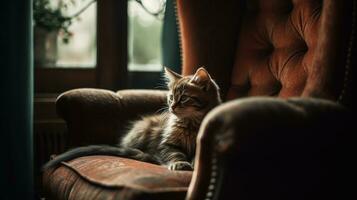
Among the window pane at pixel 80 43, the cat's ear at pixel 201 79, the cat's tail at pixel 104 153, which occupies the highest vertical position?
the window pane at pixel 80 43

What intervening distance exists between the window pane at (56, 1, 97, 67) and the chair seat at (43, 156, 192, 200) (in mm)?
1089

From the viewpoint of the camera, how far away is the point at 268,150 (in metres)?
0.89

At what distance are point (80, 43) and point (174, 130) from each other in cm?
105

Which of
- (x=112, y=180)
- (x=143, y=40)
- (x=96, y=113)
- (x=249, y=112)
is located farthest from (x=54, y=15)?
(x=249, y=112)

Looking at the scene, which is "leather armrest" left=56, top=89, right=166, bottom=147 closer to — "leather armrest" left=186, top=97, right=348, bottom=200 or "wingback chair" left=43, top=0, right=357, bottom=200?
"wingback chair" left=43, top=0, right=357, bottom=200

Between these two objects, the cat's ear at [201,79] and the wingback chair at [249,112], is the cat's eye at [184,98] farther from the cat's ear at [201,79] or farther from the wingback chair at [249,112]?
the wingback chair at [249,112]

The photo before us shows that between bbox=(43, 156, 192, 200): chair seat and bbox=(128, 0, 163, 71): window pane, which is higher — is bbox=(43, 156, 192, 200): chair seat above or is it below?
below

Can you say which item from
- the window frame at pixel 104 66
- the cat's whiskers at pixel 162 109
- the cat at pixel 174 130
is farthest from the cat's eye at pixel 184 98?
the window frame at pixel 104 66

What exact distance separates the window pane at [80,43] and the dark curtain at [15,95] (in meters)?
0.71

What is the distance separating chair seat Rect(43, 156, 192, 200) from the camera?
3.33ft

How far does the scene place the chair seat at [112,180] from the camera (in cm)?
102

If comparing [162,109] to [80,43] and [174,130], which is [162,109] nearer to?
[174,130]

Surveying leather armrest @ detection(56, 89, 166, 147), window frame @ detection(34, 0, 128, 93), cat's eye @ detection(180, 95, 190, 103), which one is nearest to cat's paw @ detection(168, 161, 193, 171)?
cat's eye @ detection(180, 95, 190, 103)

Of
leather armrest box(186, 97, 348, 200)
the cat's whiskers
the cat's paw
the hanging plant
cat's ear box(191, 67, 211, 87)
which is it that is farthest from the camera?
the hanging plant
